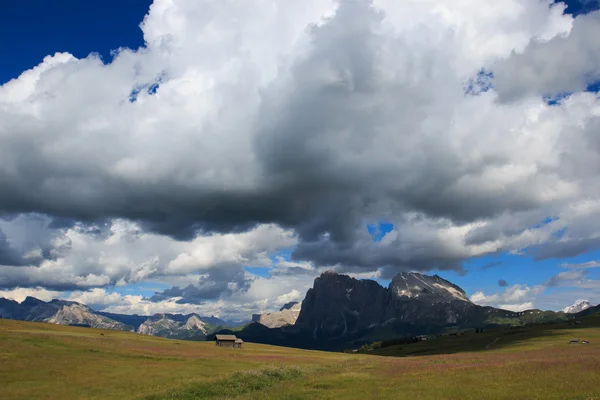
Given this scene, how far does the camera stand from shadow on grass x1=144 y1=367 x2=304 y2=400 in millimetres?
42375

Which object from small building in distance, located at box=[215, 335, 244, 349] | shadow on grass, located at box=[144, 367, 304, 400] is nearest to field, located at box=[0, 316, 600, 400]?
shadow on grass, located at box=[144, 367, 304, 400]

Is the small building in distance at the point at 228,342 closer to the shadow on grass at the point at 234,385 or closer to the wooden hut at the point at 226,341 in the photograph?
the wooden hut at the point at 226,341

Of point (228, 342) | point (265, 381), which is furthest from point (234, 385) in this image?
point (228, 342)

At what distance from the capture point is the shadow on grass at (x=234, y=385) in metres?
42.4

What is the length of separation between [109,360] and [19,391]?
94.8ft

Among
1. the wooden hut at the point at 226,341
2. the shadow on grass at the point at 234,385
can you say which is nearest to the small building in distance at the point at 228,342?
the wooden hut at the point at 226,341

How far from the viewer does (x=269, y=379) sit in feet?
170

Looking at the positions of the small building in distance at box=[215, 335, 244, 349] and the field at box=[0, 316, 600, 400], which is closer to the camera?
the field at box=[0, 316, 600, 400]

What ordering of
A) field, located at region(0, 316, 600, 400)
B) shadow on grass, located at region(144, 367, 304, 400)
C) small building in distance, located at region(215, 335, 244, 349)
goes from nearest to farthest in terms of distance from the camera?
field, located at region(0, 316, 600, 400), shadow on grass, located at region(144, 367, 304, 400), small building in distance, located at region(215, 335, 244, 349)

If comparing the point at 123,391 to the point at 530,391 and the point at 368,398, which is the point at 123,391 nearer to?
the point at 368,398

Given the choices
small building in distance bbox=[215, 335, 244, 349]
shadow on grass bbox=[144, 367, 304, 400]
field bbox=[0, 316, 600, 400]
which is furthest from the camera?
small building in distance bbox=[215, 335, 244, 349]

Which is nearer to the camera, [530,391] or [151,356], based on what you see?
[530,391]

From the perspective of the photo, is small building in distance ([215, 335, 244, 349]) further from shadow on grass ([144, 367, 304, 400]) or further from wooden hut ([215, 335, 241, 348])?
shadow on grass ([144, 367, 304, 400])

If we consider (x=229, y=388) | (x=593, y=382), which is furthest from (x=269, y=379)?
(x=593, y=382)
